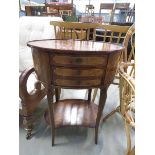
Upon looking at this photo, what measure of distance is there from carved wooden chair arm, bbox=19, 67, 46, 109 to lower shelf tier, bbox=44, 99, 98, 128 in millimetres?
212

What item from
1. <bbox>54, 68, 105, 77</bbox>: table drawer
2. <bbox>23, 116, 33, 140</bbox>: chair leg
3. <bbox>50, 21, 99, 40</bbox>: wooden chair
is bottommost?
<bbox>23, 116, 33, 140</bbox>: chair leg

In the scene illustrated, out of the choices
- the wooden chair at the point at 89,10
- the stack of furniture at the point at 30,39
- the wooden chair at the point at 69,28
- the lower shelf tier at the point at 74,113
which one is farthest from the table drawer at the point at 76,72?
the wooden chair at the point at 89,10

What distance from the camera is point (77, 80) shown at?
1.01 m

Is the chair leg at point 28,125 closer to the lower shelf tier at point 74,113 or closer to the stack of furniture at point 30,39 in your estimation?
the stack of furniture at point 30,39

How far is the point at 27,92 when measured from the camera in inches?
50.8

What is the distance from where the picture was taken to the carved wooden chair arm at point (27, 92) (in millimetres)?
1214

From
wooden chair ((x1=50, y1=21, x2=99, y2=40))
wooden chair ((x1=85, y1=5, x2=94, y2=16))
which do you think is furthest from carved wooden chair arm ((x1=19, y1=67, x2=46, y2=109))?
wooden chair ((x1=85, y1=5, x2=94, y2=16))

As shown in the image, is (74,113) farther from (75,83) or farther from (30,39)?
(30,39)

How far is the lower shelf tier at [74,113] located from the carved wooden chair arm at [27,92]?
0.21 metres

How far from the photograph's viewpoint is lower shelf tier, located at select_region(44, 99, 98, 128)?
1.43 m

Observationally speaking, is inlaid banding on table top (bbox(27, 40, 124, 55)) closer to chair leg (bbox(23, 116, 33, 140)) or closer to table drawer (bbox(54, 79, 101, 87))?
table drawer (bbox(54, 79, 101, 87))
